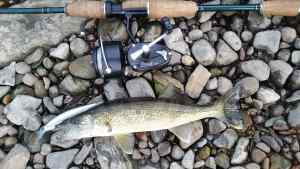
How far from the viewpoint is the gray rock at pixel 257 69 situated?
12.0ft

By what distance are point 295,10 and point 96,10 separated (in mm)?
1372

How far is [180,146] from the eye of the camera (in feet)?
11.7

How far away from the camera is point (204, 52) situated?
11.9 feet

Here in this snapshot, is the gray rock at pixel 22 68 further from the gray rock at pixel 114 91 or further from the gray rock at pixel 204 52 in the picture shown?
the gray rock at pixel 204 52

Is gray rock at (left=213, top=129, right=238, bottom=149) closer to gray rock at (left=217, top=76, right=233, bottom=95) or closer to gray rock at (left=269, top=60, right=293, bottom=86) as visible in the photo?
gray rock at (left=217, top=76, right=233, bottom=95)

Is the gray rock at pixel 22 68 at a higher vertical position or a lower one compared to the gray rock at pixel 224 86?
higher

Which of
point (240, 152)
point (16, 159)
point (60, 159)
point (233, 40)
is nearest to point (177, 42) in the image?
point (233, 40)

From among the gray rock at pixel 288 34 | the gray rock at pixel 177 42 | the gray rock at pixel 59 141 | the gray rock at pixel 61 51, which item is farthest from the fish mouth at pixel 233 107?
the gray rock at pixel 61 51

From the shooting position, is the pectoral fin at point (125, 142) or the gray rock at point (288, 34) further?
the gray rock at point (288, 34)

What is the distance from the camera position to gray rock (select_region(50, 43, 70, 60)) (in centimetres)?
363

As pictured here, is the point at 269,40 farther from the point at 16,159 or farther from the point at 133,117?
the point at 16,159

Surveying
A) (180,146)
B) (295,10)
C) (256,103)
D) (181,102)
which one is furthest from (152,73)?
(295,10)

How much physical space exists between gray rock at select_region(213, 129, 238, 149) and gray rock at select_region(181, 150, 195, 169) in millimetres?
201

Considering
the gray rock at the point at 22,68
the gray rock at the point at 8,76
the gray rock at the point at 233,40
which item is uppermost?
the gray rock at the point at 233,40
